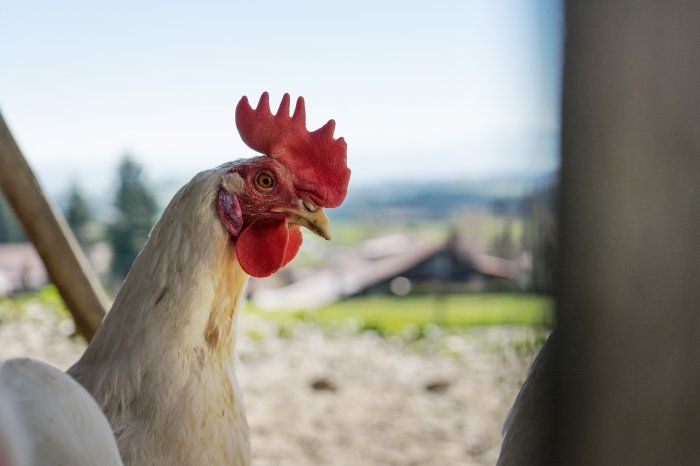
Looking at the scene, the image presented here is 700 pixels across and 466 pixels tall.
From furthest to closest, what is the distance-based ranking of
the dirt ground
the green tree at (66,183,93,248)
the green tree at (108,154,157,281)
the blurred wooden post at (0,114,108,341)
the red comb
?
the green tree at (66,183,93,248)
the green tree at (108,154,157,281)
the dirt ground
the blurred wooden post at (0,114,108,341)
the red comb

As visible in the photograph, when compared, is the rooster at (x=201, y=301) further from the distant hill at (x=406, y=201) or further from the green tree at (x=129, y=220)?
the distant hill at (x=406, y=201)

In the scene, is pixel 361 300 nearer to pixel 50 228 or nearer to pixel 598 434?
pixel 50 228

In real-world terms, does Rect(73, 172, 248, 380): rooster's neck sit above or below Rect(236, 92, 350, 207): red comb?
below

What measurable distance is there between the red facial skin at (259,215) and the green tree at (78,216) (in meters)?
4.17

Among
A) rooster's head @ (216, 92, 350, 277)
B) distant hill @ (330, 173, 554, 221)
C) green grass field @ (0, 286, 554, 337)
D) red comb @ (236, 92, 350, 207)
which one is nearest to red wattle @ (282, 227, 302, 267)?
rooster's head @ (216, 92, 350, 277)

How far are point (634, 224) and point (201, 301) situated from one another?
4.40 ft

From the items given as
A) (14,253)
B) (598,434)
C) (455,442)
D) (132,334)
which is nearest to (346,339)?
(455,442)

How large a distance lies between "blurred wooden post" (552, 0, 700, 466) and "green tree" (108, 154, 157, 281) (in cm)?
505

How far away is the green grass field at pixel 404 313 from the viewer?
233 inches

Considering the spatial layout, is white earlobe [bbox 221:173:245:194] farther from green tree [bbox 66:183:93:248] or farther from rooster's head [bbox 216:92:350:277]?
green tree [bbox 66:183:93:248]

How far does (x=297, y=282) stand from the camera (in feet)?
22.3

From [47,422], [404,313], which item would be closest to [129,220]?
[404,313]

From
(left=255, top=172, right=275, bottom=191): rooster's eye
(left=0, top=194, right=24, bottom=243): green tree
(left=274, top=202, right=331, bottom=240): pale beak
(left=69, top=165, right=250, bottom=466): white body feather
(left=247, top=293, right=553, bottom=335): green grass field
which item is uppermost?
(left=255, top=172, right=275, bottom=191): rooster's eye

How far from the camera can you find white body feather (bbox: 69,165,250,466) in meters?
1.50
